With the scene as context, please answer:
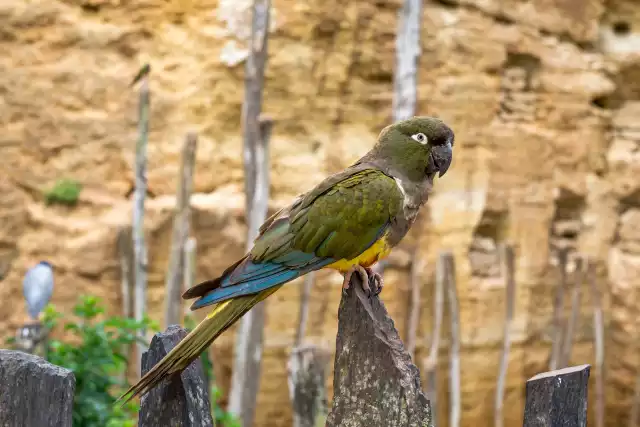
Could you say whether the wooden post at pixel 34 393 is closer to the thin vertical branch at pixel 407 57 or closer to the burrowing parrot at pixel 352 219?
the burrowing parrot at pixel 352 219

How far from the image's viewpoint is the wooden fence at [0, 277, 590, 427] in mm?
1564

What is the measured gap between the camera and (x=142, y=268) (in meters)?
6.12

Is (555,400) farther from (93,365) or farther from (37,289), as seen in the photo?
(37,289)

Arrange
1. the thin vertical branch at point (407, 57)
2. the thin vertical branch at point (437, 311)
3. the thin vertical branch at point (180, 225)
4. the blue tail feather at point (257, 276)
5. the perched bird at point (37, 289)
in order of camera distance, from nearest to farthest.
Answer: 1. the blue tail feather at point (257, 276)
2. the perched bird at point (37, 289)
3. the thin vertical branch at point (180, 225)
4. the thin vertical branch at point (407, 57)
5. the thin vertical branch at point (437, 311)

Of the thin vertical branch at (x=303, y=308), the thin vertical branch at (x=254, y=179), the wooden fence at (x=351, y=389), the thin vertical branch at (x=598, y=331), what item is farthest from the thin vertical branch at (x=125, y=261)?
the wooden fence at (x=351, y=389)

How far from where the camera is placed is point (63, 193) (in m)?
6.32

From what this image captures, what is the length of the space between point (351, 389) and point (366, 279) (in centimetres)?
32

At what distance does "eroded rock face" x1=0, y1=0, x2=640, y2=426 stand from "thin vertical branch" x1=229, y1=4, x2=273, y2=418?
0.46 metres

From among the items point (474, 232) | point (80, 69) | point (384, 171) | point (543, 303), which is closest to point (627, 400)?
point (543, 303)

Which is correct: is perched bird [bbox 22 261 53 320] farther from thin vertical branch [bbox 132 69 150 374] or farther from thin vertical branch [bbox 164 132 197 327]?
thin vertical branch [bbox 132 69 150 374]

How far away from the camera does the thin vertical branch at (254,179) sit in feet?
19.8

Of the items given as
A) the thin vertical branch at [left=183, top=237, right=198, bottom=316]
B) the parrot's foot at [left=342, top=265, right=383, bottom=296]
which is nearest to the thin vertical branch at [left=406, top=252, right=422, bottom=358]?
the thin vertical branch at [left=183, top=237, right=198, bottom=316]

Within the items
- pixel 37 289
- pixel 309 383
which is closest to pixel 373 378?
pixel 309 383

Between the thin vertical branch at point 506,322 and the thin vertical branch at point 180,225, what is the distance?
9.50 feet
